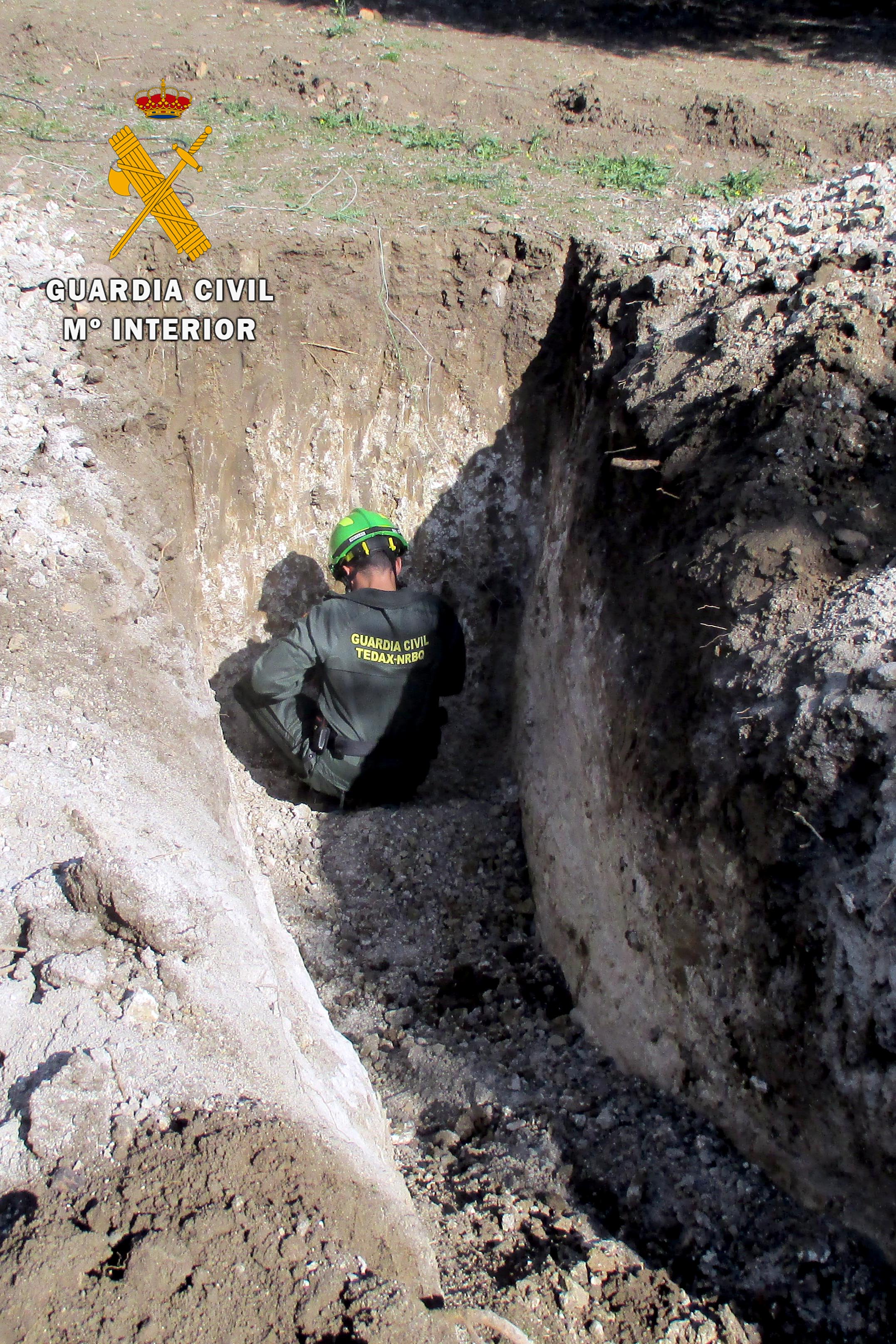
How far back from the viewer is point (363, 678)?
15.2 ft

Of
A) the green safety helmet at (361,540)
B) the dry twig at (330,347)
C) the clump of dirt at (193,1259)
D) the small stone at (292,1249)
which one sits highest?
the dry twig at (330,347)

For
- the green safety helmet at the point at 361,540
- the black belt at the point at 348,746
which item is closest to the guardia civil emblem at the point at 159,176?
the green safety helmet at the point at 361,540

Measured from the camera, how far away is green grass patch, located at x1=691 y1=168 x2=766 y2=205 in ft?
18.6

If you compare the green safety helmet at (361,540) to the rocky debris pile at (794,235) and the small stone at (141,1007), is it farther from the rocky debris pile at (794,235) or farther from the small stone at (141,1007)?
the small stone at (141,1007)

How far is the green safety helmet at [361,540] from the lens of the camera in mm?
4621

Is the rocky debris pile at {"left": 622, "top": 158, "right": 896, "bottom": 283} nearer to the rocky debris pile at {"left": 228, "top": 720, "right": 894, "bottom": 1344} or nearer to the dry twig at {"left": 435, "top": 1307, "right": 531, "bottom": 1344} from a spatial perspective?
the rocky debris pile at {"left": 228, "top": 720, "right": 894, "bottom": 1344}

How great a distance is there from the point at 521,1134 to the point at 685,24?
9.85 m

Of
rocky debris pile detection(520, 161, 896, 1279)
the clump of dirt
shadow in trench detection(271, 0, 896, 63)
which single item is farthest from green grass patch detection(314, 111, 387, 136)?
the clump of dirt

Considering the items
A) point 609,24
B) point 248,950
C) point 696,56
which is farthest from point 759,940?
point 609,24

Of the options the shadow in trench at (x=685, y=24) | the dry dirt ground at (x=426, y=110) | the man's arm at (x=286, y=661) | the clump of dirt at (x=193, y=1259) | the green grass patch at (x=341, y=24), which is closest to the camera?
the clump of dirt at (x=193, y=1259)

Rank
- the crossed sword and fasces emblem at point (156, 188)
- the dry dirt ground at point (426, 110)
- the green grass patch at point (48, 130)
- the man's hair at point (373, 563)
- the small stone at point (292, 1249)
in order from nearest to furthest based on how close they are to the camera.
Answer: the small stone at point (292, 1249) → the man's hair at point (373, 563) → the crossed sword and fasces emblem at point (156, 188) → the dry dirt ground at point (426, 110) → the green grass patch at point (48, 130)

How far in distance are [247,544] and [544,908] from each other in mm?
2645

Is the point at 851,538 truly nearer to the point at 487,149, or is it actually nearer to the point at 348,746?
the point at 348,746

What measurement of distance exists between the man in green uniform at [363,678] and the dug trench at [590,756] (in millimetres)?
281
